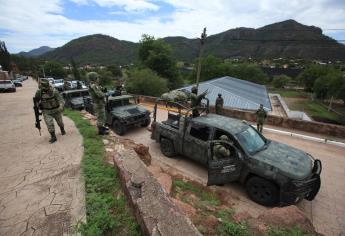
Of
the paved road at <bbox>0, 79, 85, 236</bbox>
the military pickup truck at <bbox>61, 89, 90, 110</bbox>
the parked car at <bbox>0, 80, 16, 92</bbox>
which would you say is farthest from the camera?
the parked car at <bbox>0, 80, 16, 92</bbox>

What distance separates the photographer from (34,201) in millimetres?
3900

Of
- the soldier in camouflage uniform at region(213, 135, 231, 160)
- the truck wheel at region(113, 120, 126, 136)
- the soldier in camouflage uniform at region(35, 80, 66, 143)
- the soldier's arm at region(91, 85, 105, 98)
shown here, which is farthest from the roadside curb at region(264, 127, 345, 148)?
the soldier in camouflage uniform at region(35, 80, 66, 143)

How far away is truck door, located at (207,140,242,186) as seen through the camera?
5.41m

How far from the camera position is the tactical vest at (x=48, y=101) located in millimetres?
6930

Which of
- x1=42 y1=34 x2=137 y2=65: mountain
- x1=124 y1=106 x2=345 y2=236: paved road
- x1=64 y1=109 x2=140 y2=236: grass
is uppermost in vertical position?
x1=42 y1=34 x2=137 y2=65: mountain

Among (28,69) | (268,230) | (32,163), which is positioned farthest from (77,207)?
(28,69)

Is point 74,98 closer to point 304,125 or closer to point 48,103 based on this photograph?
point 48,103

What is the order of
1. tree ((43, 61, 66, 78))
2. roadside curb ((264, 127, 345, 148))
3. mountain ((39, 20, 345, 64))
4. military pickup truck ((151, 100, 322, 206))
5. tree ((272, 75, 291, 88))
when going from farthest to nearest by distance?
mountain ((39, 20, 345, 64)) < tree ((272, 75, 291, 88)) < tree ((43, 61, 66, 78)) < roadside curb ((264, 127, 345, 148)) < military pickup truck ((151, 100, 322, 206))

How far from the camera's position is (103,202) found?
375 centimetres

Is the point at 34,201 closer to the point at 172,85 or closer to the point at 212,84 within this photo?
the point at 212,84

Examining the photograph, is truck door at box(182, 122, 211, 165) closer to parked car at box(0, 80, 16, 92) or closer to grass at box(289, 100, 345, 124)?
parked car at box(0, 80, 16, 92)

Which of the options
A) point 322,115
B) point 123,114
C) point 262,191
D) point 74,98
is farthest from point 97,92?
point 322,115

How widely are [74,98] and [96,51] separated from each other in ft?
496

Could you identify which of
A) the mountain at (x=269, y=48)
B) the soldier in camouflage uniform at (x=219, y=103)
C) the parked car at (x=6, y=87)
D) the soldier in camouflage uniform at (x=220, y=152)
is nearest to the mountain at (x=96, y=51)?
the mountain at (x=269, y=48)
